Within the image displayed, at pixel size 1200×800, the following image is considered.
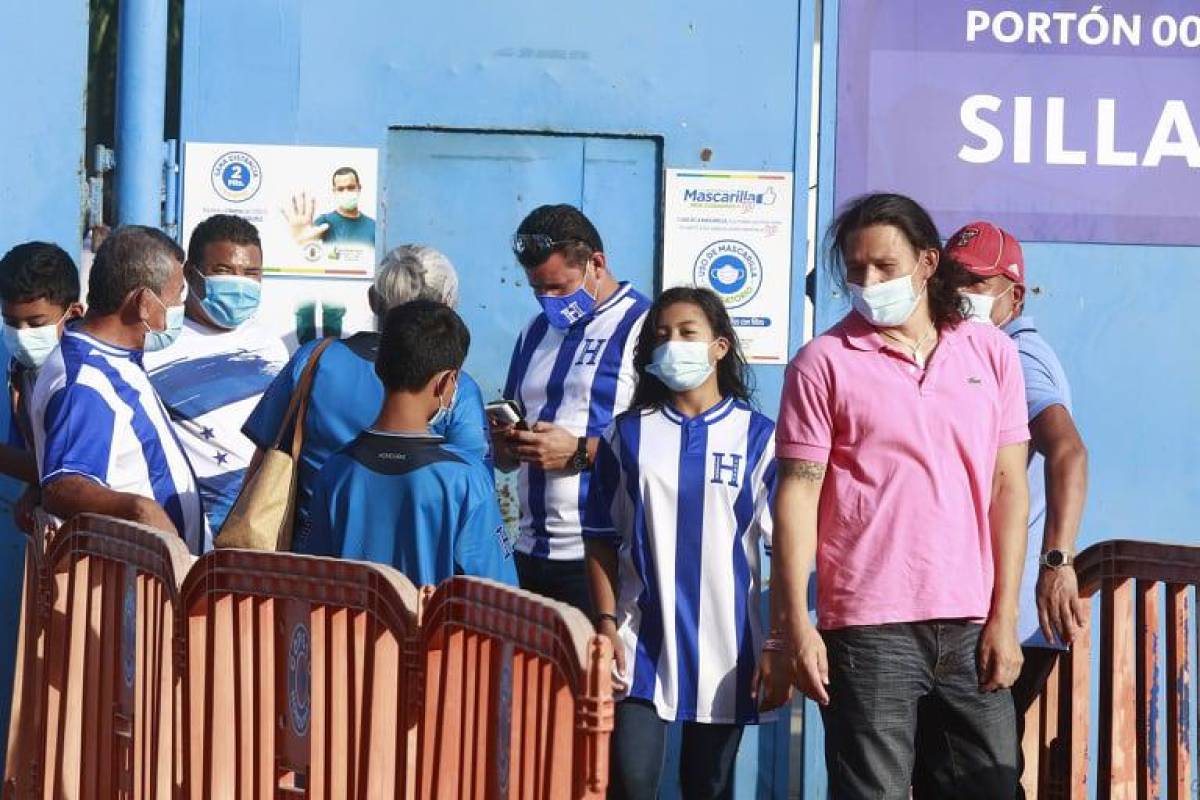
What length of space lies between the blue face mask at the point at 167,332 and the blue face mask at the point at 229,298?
36 centimetres

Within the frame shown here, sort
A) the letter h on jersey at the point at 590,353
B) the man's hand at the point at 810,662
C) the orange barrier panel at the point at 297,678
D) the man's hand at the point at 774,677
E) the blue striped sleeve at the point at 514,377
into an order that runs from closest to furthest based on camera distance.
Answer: the orange barrier panel at the point at 297,678, the man's hand at the point at 810,662, the man's hand at the point at 774,677, the letter h on jersey at the point at 590,353, the blue striped sleeve at the point at 514,377

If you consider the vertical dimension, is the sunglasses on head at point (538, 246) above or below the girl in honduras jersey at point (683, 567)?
above

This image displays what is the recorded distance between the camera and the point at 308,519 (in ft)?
18.1

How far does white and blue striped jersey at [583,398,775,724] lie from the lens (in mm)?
5363

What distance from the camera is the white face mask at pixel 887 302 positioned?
4734mm

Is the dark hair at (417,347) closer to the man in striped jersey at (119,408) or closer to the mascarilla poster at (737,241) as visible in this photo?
the man in striped jersey at (119,408)

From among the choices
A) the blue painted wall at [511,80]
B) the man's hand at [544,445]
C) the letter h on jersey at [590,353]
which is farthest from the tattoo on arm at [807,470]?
the blue painted wall at [511,80]

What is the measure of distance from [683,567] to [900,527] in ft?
2.95

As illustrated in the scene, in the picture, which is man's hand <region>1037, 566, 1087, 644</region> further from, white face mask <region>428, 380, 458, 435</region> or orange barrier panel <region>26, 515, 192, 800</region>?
orange barrier panel <region>26, 515, 192, 800</region>

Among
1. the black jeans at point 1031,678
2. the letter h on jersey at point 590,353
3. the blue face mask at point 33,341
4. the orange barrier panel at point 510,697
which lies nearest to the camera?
the orange barrier panel at point 510,697

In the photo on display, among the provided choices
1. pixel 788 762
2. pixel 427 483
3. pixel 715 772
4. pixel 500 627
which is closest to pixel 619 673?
pixel 715 772

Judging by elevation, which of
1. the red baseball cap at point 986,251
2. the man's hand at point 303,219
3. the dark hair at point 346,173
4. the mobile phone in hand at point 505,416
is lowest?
the mobile phone in hand at point 505,416

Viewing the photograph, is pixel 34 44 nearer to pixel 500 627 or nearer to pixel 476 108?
pixel 476 108

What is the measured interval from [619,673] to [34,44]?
365cm
